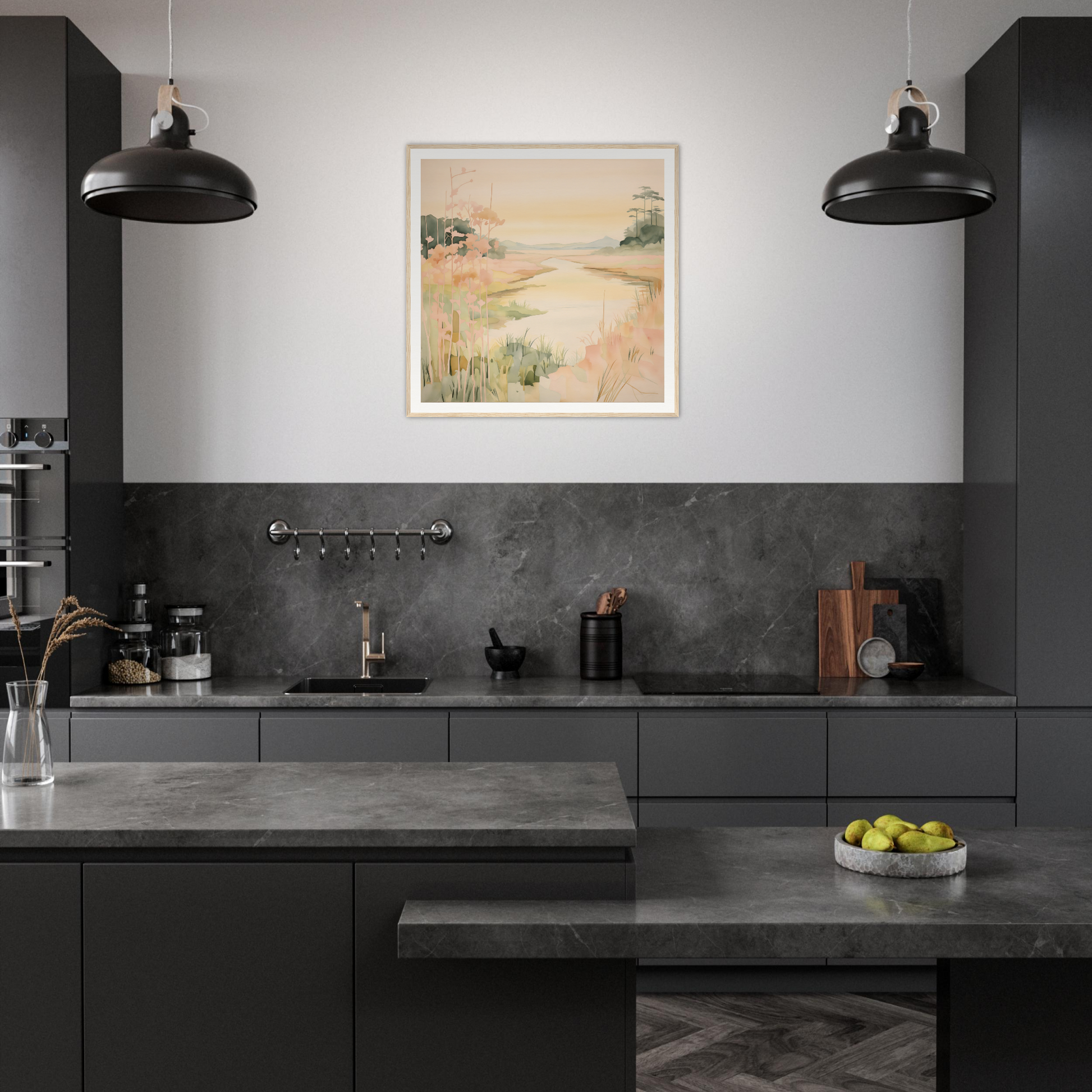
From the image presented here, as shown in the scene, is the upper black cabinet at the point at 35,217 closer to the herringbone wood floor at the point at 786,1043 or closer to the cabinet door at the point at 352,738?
the cabinet door at the point at 352,738

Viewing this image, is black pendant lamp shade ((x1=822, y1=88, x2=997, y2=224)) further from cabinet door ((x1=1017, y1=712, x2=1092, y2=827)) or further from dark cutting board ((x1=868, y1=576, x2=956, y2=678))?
dark cutting board ((x1=868, y1=576, x2=956, y2=678))

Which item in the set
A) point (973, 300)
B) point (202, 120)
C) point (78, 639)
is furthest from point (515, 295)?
point (78, 639)

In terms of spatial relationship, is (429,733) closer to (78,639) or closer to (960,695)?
(78,639)

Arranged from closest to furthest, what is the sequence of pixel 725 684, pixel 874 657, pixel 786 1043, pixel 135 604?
pixel 786 1043, pixel 725 684, pixel 135 604, pixel 874 657

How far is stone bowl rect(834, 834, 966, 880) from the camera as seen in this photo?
80.3 inches

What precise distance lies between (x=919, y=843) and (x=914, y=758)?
1.81 m

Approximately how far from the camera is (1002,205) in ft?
13.0

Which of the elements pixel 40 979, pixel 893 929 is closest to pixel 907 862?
pixel 893 929

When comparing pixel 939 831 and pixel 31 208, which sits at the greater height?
pixel 31 208

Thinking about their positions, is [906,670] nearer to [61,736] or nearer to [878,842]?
[878,842]

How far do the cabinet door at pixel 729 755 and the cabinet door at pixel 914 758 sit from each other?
7 cm

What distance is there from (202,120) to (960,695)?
377 centimetres

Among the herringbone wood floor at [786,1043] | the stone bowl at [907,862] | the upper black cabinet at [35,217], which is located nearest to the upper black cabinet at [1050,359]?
the herringbone wood floor at [786,1043]

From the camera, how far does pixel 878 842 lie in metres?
2.06
